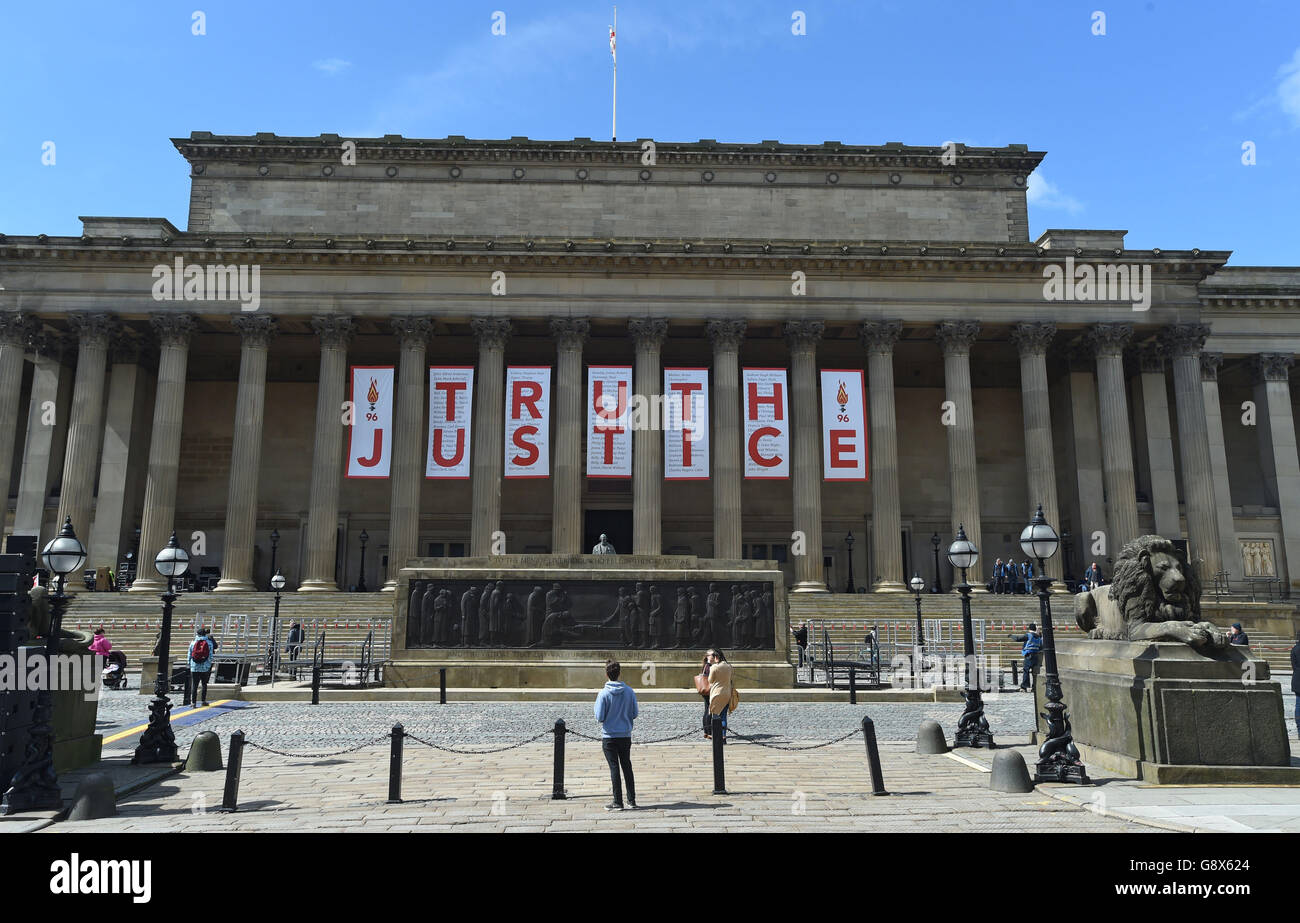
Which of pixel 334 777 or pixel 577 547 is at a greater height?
pixel 577 547

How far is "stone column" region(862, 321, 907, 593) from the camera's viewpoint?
38781 mm

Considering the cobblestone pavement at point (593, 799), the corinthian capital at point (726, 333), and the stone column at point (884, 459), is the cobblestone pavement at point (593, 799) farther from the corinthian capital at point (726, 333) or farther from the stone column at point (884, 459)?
the corinthian capital at point (726, 333)

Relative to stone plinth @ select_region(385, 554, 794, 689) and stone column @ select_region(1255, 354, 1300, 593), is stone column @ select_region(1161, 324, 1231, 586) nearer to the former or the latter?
stone column @ select_region(1255, 354, 1300, 593)

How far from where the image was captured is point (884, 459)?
39469 mm

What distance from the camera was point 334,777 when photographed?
1232cm

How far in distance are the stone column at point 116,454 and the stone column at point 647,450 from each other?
2260cm

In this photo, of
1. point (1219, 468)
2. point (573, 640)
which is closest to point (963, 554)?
point (573, 640)

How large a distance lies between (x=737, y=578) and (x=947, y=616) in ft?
49.9

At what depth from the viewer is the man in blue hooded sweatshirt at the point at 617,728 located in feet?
33.6

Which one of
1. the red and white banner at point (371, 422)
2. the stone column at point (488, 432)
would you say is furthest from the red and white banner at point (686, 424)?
the red and white banner at point (371, 422)

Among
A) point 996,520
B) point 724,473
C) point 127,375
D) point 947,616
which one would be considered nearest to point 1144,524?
point 996,520

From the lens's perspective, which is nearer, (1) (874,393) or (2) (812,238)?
(1) (874,393)

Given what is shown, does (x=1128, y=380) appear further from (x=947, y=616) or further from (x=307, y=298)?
(x=307, y=298)

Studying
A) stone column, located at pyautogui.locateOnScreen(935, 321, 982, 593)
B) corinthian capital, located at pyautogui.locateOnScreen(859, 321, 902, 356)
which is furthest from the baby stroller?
stone column, located at pyautogui.locateOnScreen(935, 321, 982, 593)
